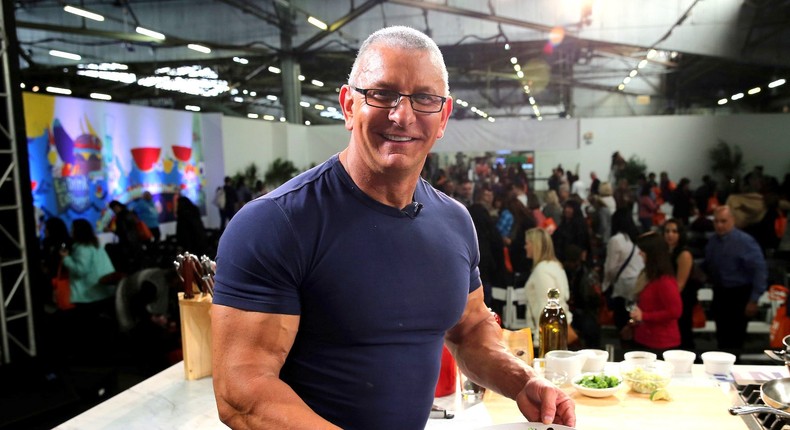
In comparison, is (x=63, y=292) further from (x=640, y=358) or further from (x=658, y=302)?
(x=640, y=358)

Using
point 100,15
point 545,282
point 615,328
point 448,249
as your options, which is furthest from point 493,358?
point 100,15

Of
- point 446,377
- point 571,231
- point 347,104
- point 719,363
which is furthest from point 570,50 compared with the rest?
point 347,104

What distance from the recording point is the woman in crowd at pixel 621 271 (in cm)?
462

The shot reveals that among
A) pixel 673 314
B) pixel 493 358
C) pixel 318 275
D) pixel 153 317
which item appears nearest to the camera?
pixel 318 275

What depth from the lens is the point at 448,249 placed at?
1.22 meters

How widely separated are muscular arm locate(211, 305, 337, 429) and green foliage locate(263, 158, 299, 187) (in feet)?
21.0

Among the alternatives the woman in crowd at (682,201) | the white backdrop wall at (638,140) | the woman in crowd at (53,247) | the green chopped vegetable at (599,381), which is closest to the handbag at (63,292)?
the woman in crowd at (53,247)

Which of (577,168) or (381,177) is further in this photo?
(577,168)

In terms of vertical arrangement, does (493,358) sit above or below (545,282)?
above

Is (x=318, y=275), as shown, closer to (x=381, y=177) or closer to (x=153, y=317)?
(x=381, y=177)

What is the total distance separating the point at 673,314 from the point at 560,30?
387cm

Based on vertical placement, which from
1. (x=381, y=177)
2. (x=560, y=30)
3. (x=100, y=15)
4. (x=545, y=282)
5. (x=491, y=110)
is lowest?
(x=545, y=282)

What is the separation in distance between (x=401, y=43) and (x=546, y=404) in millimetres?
745

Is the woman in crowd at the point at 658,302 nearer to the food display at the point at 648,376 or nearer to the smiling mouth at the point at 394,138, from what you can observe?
the food display at the point at 648,376
